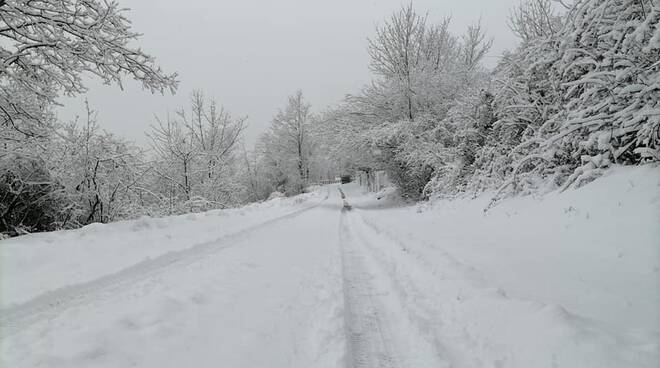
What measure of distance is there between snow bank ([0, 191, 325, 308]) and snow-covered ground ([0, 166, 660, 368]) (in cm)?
3

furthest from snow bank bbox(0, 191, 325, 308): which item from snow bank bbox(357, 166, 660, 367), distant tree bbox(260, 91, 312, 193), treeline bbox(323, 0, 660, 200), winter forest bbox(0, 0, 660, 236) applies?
distant tree bbox(260, 91, 312, 193)

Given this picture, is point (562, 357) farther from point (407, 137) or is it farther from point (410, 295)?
point (407, 137)

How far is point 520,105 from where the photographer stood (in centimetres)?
869

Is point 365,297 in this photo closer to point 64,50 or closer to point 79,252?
point 79,252

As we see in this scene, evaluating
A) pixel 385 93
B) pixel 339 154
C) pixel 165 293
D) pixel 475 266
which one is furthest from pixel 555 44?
pixel 339 154

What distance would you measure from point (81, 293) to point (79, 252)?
5.83 ft

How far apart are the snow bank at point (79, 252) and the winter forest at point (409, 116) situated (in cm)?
249

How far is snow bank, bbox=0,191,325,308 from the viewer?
3.85 m

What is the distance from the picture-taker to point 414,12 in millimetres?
18312

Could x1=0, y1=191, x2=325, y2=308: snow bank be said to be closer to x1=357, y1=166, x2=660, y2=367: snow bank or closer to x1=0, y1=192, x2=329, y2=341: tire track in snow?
x1=0, y1=192, x2=329, y2=341: tire track in snow

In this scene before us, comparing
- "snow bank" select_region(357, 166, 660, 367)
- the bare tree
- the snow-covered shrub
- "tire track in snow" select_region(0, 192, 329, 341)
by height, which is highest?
the bare tree

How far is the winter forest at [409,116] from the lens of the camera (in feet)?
17.7

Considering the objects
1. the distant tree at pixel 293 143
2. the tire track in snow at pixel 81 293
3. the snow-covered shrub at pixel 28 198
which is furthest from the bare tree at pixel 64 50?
the distant tree at pixel 293 143

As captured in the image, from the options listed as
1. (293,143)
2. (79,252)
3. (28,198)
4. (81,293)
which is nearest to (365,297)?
(81,293)
